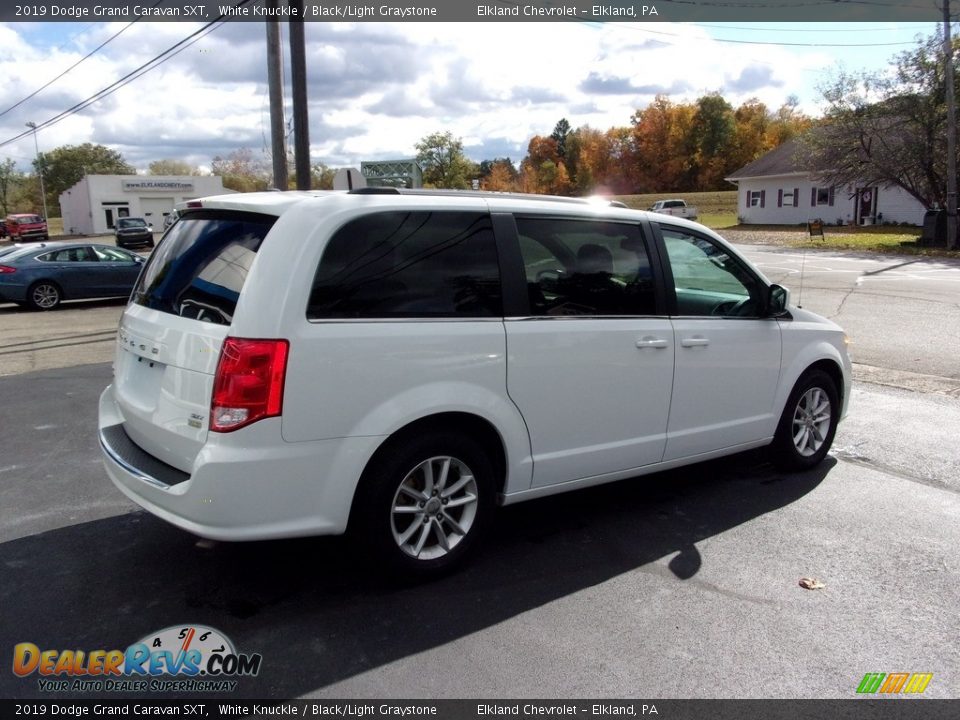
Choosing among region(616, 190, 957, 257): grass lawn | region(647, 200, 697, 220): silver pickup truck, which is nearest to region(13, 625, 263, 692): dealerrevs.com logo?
region(616, 190, 957, 257): grass lawn

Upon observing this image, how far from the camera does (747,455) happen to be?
607 cm

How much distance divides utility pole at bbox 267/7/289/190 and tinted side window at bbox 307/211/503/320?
982 centimetres

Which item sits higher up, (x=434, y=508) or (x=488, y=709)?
(x=434, y=508)

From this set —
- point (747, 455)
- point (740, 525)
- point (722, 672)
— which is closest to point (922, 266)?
point (747, 455)

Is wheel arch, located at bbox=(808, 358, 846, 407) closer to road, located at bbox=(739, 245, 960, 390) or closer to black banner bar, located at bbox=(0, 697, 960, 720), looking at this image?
black banner bar, located at bbox=(0, 697, 960, 720)

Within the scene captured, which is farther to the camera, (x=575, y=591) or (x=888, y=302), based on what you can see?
(x=888, y=302)

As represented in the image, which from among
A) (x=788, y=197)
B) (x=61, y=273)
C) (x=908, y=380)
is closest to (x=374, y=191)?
(x=908, y=380)

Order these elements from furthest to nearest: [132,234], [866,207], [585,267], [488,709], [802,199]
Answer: [802,199]
[866,207]
[132,234]
[585,267]
[488,709]

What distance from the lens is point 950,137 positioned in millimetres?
26578

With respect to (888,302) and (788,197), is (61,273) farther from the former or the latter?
(788,197)

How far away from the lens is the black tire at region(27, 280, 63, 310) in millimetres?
17016

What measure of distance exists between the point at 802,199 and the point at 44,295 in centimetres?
4281

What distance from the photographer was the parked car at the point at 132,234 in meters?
40.7

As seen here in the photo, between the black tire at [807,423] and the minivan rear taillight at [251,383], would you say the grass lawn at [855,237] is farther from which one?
the minivan rear taillight at [251,383]
